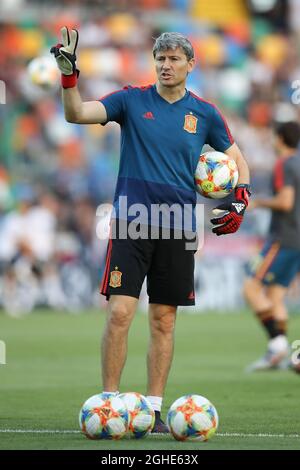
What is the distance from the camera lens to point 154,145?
8344 mm

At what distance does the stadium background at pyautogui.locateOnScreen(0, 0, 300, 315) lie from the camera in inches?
942

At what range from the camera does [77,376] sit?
1252cm

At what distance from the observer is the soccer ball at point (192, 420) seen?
7656mm

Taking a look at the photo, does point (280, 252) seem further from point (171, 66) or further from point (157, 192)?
point (171, 66)

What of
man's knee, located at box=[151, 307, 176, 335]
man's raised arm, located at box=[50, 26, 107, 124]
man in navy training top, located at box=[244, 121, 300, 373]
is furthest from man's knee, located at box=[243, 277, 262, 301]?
man's raised arm, located at box=[50, 26, 107, 124]

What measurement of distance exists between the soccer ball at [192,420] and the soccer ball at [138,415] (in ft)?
0.51

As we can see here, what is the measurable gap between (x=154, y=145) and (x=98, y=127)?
712 inches

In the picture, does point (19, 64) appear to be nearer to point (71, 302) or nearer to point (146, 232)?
point (71, 302)

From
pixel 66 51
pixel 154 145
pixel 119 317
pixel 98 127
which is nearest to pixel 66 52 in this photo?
pixel 66 51

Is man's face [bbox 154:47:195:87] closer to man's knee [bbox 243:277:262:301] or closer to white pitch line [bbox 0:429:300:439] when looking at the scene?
white pitch line [bbox 0:429:300:439]

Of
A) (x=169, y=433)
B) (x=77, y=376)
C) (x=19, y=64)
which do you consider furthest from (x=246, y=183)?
(x=19, y=64)

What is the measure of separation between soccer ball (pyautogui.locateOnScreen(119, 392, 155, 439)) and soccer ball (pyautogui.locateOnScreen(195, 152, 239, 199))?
169cm

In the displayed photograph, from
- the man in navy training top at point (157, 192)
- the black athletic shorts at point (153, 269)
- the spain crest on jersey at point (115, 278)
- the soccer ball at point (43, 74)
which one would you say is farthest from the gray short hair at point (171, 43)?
the soccer ball at point (43, 74)

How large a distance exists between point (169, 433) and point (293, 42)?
23.2 m
